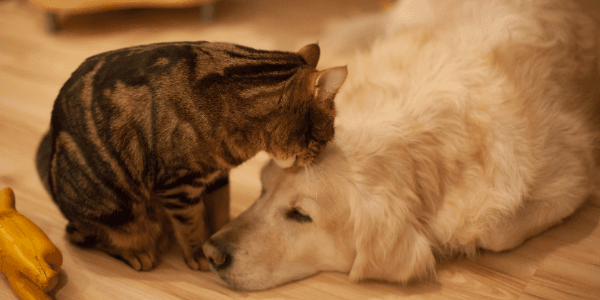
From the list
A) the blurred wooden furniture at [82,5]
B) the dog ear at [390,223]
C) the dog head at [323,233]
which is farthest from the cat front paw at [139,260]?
the blurred wooden furniture at [82,5]

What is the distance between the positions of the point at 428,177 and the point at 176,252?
879 mm

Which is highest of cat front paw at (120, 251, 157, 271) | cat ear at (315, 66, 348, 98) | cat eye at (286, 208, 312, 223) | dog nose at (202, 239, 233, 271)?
cat ear at (315, 66, 348, 98)

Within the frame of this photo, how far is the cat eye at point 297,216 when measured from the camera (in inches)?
55.6

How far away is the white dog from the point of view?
1381 mm

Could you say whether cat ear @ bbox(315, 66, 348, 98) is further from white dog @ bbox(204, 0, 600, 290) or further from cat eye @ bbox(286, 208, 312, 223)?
cat eye @ bbox(286, 208, 312, 223)

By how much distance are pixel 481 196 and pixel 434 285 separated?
0.31m

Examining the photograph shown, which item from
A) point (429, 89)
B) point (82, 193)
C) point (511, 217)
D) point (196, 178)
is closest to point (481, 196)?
point (511, 217)

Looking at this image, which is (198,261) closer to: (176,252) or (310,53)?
Answer: (176,252)

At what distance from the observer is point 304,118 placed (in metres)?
1.29

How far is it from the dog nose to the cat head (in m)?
0.31

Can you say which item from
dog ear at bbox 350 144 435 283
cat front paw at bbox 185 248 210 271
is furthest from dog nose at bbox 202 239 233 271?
dog ear at bbox 350 144 435 283

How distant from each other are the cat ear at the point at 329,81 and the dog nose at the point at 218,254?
1.78 ft

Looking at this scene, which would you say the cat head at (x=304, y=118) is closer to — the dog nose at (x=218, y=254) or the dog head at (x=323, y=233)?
the dog head at (x=323, y=233)

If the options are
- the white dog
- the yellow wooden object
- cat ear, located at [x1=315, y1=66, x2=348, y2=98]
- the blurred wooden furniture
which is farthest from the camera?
the blurred wooden furniture
